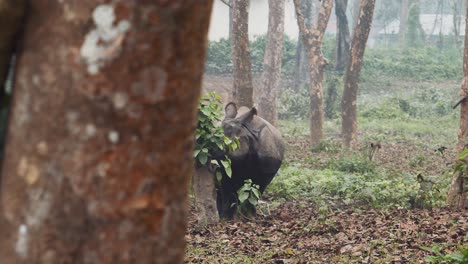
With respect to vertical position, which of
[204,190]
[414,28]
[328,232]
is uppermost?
[414,28]

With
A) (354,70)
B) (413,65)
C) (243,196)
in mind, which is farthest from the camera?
(413,65)

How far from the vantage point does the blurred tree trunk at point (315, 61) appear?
A: 20484mm

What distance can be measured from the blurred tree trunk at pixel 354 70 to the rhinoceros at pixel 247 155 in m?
8.06

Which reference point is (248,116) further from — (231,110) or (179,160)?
(179,160)

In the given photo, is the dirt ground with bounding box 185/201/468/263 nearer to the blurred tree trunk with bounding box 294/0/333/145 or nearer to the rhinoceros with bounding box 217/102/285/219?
the rhinoceros with bounding box 217/102/285/219

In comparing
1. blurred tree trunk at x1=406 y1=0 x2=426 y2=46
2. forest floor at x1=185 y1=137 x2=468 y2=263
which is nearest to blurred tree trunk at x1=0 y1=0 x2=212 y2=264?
forest floor at x1=185 y1=137 x2=468 y2=263

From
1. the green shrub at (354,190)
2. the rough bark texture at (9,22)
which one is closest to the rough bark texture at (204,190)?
the green shrub at (354,190)

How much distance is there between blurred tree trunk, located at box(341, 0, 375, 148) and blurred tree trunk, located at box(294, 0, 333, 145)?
71cm

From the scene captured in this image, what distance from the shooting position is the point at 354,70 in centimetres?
1972

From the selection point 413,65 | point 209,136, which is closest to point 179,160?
point 209,136

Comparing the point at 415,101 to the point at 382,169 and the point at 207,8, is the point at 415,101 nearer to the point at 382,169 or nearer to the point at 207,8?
the point at 382,169

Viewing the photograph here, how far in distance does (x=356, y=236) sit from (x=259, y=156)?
9.12ft

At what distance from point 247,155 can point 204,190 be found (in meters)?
1.24

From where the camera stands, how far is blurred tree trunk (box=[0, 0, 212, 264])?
185 cm
